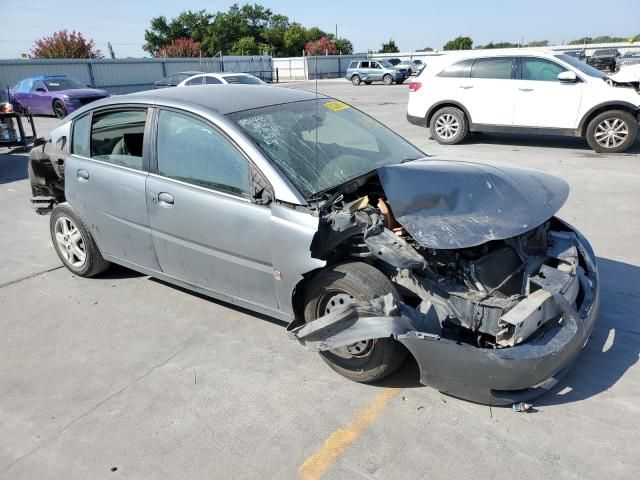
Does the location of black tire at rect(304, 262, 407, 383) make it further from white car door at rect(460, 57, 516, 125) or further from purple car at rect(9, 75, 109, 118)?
purple car at rect(9, 75, 109, 118)

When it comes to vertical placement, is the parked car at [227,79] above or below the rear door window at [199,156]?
above

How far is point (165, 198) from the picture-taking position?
3.66 metres

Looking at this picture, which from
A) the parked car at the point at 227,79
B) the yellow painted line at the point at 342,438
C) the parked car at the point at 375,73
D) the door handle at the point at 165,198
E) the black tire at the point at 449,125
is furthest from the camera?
the parked car at the point at 375,73

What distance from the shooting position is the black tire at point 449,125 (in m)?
10.1

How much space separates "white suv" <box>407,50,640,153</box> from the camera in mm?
8812

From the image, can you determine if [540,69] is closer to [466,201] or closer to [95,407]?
[466,201]

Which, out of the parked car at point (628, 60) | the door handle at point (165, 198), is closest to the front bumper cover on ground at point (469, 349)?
the door handle at point (165, 198)

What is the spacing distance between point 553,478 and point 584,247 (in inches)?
68.6

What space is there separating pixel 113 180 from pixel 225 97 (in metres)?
1.15

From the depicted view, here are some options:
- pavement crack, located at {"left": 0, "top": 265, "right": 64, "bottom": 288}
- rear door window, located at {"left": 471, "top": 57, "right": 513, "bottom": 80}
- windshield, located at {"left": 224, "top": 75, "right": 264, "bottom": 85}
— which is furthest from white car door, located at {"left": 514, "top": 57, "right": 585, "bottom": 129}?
windshield, located at {"left": 224, "top": 75, "right": 264, "bottom": 85}

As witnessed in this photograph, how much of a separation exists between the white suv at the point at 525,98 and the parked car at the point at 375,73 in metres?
23.7

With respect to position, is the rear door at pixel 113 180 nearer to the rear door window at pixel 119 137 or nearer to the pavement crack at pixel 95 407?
the rear door window at pixel 119 137

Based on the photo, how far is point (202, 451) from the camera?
8.63 ft

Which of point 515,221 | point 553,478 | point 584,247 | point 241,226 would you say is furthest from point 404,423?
point 584,247
